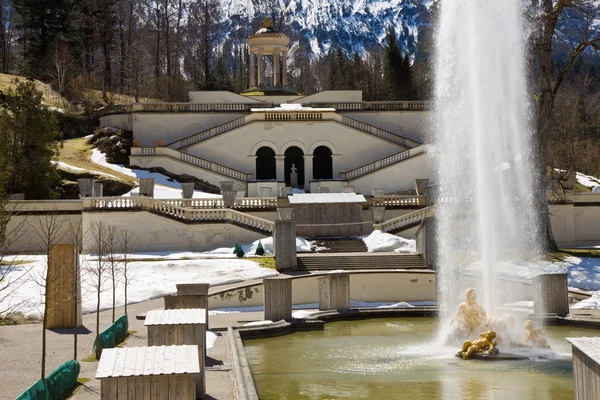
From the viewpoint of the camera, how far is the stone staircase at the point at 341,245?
38.6 m

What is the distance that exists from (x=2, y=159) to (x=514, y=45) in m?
20.7

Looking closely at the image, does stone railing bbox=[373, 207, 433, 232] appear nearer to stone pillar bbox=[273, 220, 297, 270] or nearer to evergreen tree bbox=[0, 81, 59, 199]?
stone pillar bbox=[273, 220, 297, 270]

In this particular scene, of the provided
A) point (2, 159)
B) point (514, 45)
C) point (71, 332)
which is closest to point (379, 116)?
point (2, 159)

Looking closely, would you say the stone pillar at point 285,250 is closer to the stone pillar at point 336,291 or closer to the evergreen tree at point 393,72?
the stone pillar at point 336,291

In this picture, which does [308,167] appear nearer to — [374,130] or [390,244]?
[374,130]

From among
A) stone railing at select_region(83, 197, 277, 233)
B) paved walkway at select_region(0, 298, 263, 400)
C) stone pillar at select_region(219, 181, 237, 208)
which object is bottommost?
paved walkway at select_region(0, 298, 263, 400)

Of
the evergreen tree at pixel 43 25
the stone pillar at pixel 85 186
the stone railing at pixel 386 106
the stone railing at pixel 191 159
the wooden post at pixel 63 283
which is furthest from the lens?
the evergreen tree at pixel 43 25

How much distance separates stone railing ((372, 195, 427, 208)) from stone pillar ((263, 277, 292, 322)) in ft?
60.4

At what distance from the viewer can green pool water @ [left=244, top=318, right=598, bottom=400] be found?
16.7 m

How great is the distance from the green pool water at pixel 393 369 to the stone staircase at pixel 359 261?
1003cm

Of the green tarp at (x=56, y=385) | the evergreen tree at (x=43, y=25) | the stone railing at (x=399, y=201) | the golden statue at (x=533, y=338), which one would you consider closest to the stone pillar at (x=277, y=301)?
the golden statue at (x=533, y=338)

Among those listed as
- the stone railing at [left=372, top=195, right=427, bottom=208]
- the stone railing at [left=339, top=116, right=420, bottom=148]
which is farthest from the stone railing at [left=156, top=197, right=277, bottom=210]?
the stone railing at [left=339, top=116, right=420, bottom=148]

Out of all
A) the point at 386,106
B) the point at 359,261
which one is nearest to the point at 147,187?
the point at 359,261

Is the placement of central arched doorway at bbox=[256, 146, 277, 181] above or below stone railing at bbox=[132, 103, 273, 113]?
below
